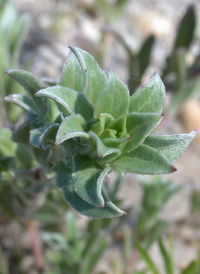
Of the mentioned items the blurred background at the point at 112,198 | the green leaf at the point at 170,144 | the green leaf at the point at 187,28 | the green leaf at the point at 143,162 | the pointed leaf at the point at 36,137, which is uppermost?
the green leaf at the point at 187,28

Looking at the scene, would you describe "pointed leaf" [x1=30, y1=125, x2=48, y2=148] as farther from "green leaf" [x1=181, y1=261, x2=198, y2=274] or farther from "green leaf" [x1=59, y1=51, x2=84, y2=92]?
"green leaf" [x1=181, y1=261, x2=198, y2=274]

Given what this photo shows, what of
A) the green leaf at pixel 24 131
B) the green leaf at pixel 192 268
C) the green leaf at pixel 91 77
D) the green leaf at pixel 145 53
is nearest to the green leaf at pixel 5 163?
the green leaf at pixel 24 131

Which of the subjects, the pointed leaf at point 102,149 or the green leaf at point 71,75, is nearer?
the pointed leaf at point 102,149

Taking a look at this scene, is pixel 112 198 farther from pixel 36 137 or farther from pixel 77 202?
pixel 36 137

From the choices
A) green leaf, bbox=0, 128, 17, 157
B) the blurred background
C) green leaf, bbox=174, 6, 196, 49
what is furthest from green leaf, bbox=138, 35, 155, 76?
green leaf, bbox=0, 128, 17, 157

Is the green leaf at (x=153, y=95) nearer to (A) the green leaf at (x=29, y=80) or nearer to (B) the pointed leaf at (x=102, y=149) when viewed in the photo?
(B) the pointed leaf at (x=102, y=149)

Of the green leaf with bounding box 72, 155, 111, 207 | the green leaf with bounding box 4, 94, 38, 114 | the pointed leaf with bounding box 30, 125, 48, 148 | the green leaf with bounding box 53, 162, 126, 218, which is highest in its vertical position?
the pointed leaf with bounding box 30, 125, 48, 148
